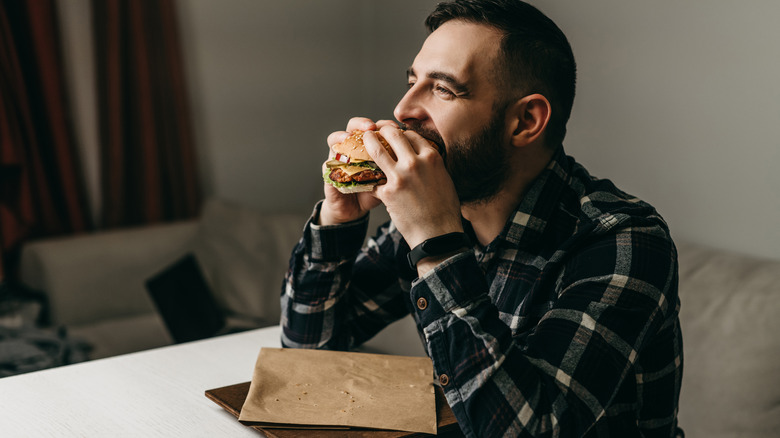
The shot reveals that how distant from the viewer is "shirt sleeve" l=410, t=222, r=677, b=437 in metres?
0.83

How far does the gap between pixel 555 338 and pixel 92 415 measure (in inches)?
25.2

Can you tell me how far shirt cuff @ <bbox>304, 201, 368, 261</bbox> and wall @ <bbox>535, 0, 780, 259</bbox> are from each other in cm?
102

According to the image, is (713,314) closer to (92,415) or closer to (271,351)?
(271,351)

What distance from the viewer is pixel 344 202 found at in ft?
4.00

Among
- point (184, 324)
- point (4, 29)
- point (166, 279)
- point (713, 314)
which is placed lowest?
point (184, 324)

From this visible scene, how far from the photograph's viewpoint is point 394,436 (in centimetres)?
82

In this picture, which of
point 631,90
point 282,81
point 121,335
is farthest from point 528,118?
point 282,81

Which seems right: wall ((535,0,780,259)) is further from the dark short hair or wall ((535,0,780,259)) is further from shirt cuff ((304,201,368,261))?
shirt cuff ((304,201,368,261))

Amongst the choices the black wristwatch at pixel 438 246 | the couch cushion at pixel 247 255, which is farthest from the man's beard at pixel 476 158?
the couch cushion at pixel 247 255

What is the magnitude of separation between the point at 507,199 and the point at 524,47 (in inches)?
10.2

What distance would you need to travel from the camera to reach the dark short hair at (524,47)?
1.10 meters

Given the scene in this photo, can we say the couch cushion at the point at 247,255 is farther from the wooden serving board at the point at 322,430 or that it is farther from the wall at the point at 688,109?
the wooden serving board at the point at 322,430

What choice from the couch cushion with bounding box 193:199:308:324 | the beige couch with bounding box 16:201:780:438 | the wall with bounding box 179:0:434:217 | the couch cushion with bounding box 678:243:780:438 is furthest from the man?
the wall with bounding box 179:0:434:217

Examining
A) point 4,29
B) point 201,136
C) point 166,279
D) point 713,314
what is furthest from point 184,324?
point 713,314
